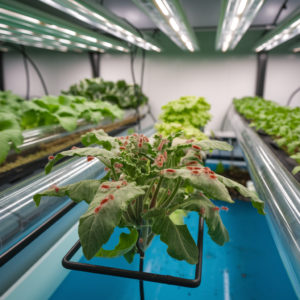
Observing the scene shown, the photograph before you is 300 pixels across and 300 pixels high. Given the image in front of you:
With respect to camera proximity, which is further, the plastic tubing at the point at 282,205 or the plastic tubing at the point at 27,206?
the plastic tubing at the point at 27,206

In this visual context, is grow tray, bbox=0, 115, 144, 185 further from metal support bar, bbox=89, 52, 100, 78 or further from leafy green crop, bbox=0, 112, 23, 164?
metal support bar, bbox=89, 52, 100, 78

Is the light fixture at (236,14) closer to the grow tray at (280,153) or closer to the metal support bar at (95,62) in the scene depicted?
the grow tray at (280,153)

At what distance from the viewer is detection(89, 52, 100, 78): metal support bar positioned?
12.0ft

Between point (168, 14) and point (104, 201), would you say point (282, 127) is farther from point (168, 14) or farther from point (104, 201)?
point (104, 201)

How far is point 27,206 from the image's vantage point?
31.4 inches

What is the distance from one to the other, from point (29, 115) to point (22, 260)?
1.22 metres

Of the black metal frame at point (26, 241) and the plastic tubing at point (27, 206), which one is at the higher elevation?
the plastic tubing at point (27, 206)

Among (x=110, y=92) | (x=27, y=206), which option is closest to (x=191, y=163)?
(x=27, y=206)

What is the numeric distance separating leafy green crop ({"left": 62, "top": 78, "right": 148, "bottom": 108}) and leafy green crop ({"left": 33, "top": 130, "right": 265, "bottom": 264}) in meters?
2.28

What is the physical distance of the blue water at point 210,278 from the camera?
931mm

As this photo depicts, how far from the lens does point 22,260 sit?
0.88m

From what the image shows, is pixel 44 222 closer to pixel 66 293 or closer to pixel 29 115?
pixel 66 293

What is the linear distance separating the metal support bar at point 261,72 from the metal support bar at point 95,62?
2.33m

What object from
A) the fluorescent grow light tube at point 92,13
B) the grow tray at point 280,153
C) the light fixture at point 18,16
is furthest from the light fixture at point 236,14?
the light fixture at point 18,16
